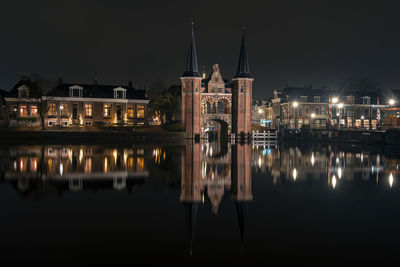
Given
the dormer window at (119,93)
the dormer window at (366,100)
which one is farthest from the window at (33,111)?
the dormer window at (366,100)

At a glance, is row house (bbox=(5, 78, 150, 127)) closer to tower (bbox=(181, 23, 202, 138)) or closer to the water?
tower (bbox=(181, 23, 202, 138))

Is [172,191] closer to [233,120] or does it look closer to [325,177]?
[325,177]

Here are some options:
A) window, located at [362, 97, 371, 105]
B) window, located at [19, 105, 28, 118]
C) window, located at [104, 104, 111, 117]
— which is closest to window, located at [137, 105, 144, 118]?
window, located at [104, 104, 111, 117]

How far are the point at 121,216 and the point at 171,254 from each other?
118 inches

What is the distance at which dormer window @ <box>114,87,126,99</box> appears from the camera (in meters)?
64.9

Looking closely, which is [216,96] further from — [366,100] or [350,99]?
[366,100]

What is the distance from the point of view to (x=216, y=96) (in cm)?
6200

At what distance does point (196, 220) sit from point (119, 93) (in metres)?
60.5

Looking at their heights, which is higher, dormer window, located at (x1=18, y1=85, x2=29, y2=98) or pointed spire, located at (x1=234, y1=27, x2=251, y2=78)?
pointed spire, located at (x1=234, y1=27, x2=251, y2=78)

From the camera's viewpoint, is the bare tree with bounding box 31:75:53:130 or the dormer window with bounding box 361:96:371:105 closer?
the bare tree with bounding box 31:75:53:130

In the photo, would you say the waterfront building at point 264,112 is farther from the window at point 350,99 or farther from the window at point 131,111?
A: the window at point 131,111

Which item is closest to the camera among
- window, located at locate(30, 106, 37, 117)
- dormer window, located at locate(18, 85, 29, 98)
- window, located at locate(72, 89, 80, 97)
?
dormer window, located at locate(18, 85, 29, 98)

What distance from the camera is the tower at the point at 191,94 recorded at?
2250 inches

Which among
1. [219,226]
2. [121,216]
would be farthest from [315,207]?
[121,216]
